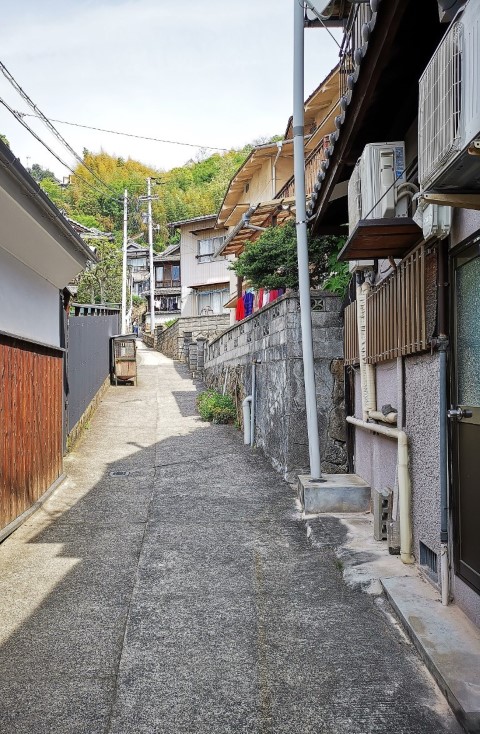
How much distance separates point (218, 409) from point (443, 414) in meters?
10.3

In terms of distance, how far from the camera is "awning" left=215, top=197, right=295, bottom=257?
14.5m

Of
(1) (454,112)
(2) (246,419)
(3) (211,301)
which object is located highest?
(3) (211,301)

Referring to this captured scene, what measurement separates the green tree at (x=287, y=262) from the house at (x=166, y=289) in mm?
43264

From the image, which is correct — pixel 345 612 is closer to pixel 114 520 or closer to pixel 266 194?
pixel 114 520

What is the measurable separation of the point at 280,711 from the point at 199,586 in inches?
76.9

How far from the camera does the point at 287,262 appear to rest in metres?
10.4

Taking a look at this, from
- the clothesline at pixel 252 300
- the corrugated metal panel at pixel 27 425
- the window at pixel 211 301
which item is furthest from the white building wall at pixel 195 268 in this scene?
the corrugated metal panel at pixel 27 425

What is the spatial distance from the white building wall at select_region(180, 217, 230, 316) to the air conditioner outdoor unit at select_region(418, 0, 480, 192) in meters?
35.6

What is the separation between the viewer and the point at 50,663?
13.0 feet

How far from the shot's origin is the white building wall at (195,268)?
39469mm

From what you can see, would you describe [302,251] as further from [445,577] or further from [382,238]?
[445,577]

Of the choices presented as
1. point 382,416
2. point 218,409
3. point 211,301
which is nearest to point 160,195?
point 211,301

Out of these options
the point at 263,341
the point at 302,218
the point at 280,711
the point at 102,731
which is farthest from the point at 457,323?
the point at 263,341

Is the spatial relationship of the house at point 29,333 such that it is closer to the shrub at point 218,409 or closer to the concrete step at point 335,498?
the concrete step at point 335,498
